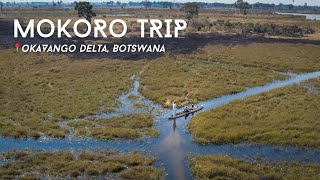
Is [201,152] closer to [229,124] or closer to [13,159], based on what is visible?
[229,124]

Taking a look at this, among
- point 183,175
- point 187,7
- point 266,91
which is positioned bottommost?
point 183,175

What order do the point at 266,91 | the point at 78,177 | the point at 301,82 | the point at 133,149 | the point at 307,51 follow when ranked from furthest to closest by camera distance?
the point at 307,51, the point at 301,82, the point at 266,91, the point at 133,149, the point at 78,177

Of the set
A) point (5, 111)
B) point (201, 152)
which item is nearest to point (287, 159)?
point (201, 152)

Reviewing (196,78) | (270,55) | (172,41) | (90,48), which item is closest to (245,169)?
(196,78)

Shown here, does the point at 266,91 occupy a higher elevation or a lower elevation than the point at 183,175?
higher

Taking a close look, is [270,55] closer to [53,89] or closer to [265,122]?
[265,122]

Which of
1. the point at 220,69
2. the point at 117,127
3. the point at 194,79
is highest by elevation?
the point at 220,69
